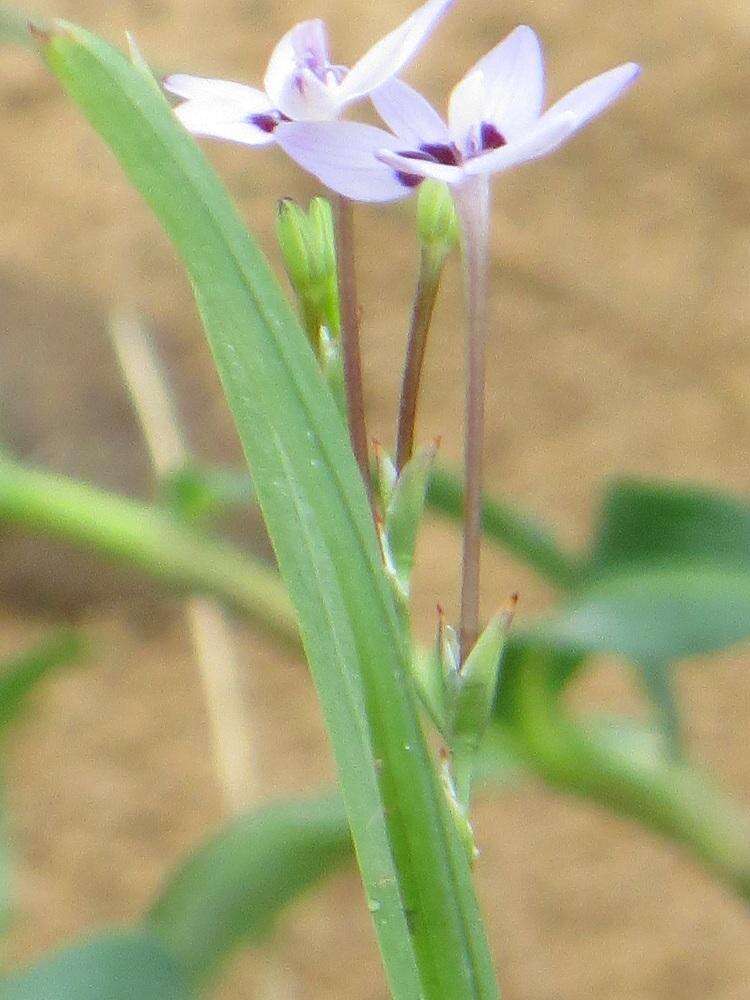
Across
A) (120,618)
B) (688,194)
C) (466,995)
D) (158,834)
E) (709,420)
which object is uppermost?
(466,995)

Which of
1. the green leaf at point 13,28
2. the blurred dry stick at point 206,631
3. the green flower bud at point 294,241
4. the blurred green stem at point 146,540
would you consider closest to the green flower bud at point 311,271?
the green flower bud at point 294,241

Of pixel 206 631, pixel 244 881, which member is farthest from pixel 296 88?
pixel 206 631

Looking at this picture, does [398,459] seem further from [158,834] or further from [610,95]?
[158,834]

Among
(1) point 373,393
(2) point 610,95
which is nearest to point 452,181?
(2) point 610,95

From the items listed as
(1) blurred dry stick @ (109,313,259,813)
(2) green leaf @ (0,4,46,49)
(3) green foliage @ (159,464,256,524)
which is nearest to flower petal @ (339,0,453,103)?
(2) green leaf @ (0,4,46,49)

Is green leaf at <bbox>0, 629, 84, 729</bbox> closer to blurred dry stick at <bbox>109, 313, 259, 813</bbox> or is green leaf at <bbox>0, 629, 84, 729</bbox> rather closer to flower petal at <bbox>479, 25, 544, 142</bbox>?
blurred dry stick at <bbox>109, 313, 259, 813</bbox>

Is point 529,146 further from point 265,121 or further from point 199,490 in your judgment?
point 199,490
